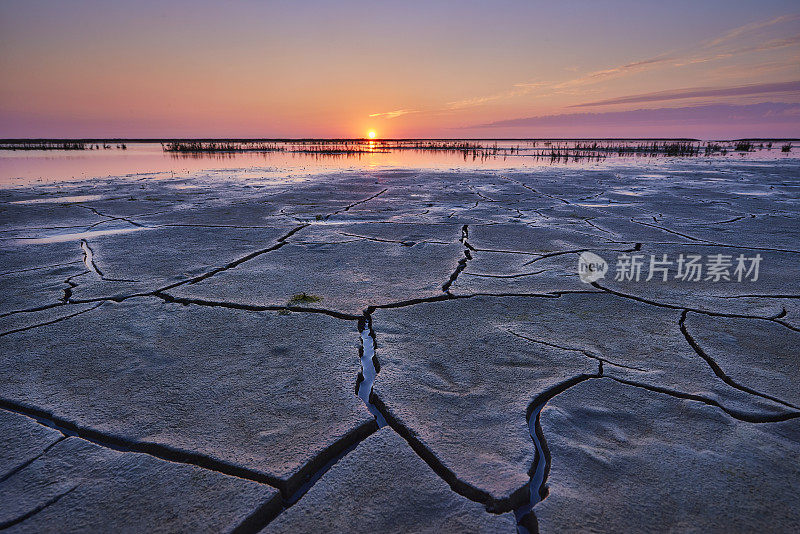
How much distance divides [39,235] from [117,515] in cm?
407

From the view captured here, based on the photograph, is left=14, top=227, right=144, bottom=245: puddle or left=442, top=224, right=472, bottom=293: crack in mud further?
left=14, top=227, right=144, bottom=245: puddle

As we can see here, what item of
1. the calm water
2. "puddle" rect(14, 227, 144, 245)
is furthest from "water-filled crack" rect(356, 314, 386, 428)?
the calm water

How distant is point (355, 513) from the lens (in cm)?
105

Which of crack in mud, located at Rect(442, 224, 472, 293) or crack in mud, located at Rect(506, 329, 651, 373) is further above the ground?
crack in mud, located at Rect(442, 224, 472, 293)

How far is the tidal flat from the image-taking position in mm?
1080

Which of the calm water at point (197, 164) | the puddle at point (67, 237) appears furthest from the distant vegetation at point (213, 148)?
the puddle at point (67, 237)

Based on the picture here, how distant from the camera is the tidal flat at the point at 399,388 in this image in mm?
1080

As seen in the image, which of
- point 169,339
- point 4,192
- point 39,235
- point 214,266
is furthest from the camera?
point 4,192

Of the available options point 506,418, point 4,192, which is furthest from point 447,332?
point 4,192

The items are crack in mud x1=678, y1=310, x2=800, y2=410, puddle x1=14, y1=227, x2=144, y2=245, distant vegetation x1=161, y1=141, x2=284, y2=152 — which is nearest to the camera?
crack in mud x1=678, y1=310, x2=800, y2=410

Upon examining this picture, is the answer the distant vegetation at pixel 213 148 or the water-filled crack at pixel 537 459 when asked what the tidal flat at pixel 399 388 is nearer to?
the water-filled crack at pixel 537 459

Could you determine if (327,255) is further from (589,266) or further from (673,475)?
(673,475)

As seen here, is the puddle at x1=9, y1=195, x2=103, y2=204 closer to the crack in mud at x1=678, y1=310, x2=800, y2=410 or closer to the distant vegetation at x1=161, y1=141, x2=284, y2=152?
the crack in mud at x1=678, y1=310, x2=800, y2=410

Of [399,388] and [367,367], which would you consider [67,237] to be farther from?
[399,388]
